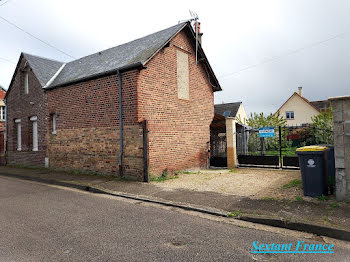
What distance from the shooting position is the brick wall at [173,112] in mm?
9121

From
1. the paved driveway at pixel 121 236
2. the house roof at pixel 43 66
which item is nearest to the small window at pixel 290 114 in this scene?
the house roof at pixel 43 66

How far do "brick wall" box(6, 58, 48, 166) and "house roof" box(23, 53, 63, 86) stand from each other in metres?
0.32

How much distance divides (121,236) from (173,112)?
6723mm

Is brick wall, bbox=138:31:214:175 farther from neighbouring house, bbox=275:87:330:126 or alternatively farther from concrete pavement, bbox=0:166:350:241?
neighbouring house, bbox=275:87:330:126

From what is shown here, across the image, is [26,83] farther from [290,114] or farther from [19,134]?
[290,114]

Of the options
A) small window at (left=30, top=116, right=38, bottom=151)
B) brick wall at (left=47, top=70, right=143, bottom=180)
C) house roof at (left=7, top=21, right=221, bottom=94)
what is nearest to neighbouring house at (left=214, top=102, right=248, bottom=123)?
house roof at (left=7, top=21, right=221, bottom=94)

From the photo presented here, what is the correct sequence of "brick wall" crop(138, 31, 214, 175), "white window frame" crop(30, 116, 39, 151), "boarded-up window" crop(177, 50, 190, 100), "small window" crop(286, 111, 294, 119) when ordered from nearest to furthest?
"brick wall" crop(138, 31, 214, 175)
"boarded-up window" crop(177, 50, 190, 100)
"white window frame" crop(30, 116, 39, 151)
"small window" crop(286, 111, 294, 119)

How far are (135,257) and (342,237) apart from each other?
330cm

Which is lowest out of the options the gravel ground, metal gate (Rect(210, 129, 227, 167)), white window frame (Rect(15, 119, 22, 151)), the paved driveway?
the paved driveway

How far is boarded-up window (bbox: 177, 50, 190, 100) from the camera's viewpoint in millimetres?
10859

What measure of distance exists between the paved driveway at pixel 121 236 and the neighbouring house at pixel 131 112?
3.35 metres

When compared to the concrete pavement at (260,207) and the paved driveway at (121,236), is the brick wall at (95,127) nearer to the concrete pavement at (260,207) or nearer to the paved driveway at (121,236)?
the concrete pavement at (260,207)

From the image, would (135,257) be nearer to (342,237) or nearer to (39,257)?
(39,257)

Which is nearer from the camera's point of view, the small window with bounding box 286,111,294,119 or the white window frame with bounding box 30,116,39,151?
the white window frame with bounding box 30,116,39,151
